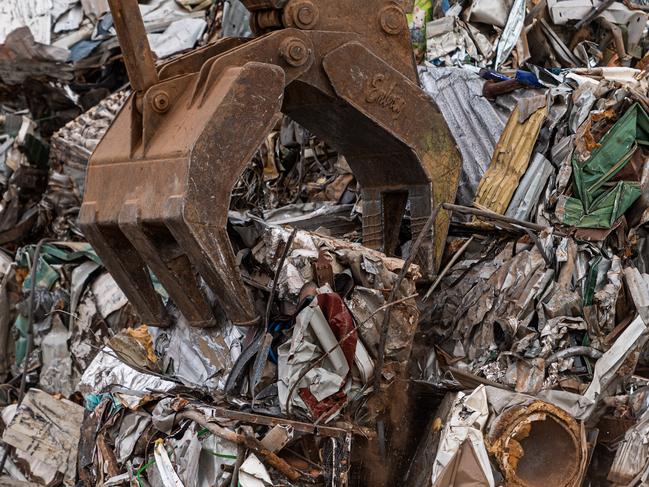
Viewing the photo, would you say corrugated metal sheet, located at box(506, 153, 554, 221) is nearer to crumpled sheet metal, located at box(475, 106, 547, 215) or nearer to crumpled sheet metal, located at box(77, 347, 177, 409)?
crumpled sheet metal, located at box(475, 106, 547, 215)

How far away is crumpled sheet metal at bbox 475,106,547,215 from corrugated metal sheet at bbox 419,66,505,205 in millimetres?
80

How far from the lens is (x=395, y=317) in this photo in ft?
14.2

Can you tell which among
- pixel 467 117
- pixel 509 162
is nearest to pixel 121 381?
pixel 509 162

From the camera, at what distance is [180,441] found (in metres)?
4.32

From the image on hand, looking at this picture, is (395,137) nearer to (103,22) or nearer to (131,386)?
(131,386)

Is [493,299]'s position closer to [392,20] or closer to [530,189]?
[530,189]

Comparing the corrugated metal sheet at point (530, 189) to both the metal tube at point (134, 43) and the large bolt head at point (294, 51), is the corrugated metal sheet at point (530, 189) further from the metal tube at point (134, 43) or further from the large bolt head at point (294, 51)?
the metal tube at point (134, 43)

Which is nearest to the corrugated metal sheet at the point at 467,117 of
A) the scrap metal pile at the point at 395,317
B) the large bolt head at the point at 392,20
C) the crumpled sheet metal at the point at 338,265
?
the scrap metal pile at the point at 395,317

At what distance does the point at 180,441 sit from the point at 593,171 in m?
2.91

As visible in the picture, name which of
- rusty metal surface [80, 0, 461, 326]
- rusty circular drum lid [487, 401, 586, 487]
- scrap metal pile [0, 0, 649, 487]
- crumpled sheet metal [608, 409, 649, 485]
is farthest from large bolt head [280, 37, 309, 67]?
crumpled sheet metal [608, 409, 649, 485]

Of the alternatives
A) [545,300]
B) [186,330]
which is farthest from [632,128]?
[186,330]

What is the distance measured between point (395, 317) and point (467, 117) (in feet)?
7.98

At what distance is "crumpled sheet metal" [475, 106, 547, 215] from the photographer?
5.76 m

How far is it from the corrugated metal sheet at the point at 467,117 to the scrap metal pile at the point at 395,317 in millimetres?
16
